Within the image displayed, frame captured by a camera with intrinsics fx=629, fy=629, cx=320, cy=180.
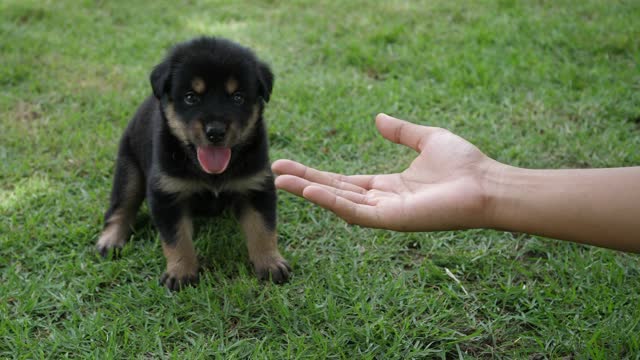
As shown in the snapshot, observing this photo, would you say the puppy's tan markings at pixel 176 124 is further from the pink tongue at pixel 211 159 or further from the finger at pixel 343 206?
the finger at pixel 343 206

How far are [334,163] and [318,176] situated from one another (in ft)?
4.30

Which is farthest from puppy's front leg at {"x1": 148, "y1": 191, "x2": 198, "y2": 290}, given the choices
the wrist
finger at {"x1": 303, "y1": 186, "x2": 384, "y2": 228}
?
the wrist

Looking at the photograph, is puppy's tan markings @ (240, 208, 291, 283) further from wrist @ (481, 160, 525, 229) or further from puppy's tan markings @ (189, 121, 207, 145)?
wrist @ (481, 160, 525, 229)

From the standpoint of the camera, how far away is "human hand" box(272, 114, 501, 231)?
234 cm

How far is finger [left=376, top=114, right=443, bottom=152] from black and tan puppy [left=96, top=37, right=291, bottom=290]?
59 centimetres

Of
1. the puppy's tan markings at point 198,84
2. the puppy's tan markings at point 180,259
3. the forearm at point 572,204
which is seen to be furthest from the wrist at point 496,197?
the puppy's tan markings at point 180,259

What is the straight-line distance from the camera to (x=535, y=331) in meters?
2.66

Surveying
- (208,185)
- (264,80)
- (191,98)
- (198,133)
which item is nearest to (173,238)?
(208,185)

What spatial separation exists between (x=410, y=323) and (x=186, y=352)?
94 centimetres

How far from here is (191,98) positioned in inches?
112

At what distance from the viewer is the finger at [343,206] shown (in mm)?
2389

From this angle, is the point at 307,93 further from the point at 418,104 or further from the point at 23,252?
the point at 23,252

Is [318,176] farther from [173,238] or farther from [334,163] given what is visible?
[334,163]

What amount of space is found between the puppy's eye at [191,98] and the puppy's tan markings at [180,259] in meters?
0.54
